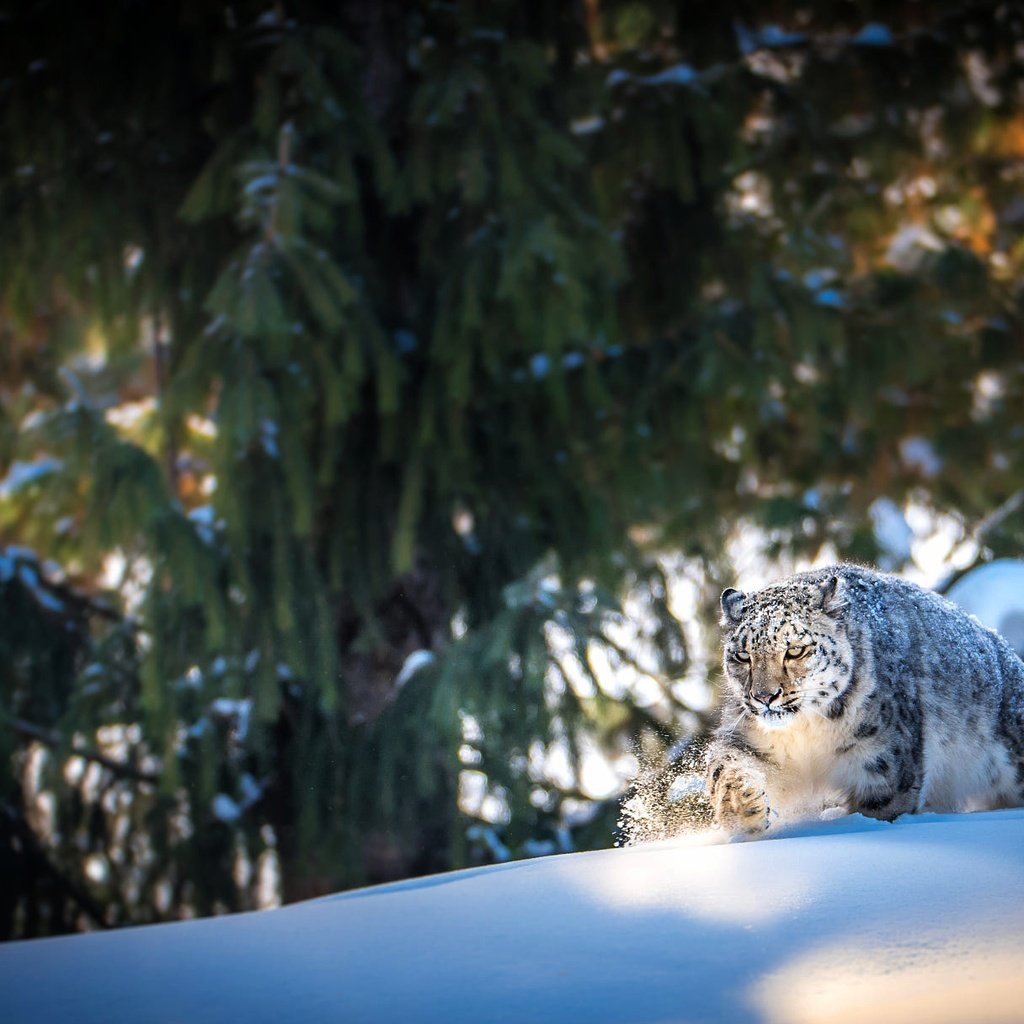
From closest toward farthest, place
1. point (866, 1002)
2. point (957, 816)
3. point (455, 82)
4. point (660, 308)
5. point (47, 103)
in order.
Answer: point (866, 1002) → point (957, 816) → point (455, 82) → point (47, 103) → point (660, 308)

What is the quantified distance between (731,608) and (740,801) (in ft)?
1.45

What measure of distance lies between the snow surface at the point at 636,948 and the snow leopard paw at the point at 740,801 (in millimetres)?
56

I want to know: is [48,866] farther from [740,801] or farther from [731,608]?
[731,608]

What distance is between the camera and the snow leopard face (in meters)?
2.45

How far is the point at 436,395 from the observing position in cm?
611

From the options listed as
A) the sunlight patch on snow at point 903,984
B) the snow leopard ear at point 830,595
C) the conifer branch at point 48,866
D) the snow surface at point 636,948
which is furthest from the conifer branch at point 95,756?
the sunlight patch on snow at point 903,984

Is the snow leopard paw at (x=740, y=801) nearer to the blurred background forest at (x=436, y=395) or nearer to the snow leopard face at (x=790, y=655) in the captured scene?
the snow leopard face at (x=790, y=655)

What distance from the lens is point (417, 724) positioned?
5926 millimetres

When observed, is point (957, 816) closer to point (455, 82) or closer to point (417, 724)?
point (417, 724)

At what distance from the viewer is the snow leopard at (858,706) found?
249cm

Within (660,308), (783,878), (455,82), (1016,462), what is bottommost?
(783,878)

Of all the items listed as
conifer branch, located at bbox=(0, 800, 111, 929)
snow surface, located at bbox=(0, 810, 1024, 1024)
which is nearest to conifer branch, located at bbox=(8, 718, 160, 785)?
conifer branch, located at bbox=(0, 800, 111, 929)

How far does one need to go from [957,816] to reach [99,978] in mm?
1897

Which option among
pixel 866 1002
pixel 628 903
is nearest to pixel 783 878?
pixel 628 903
